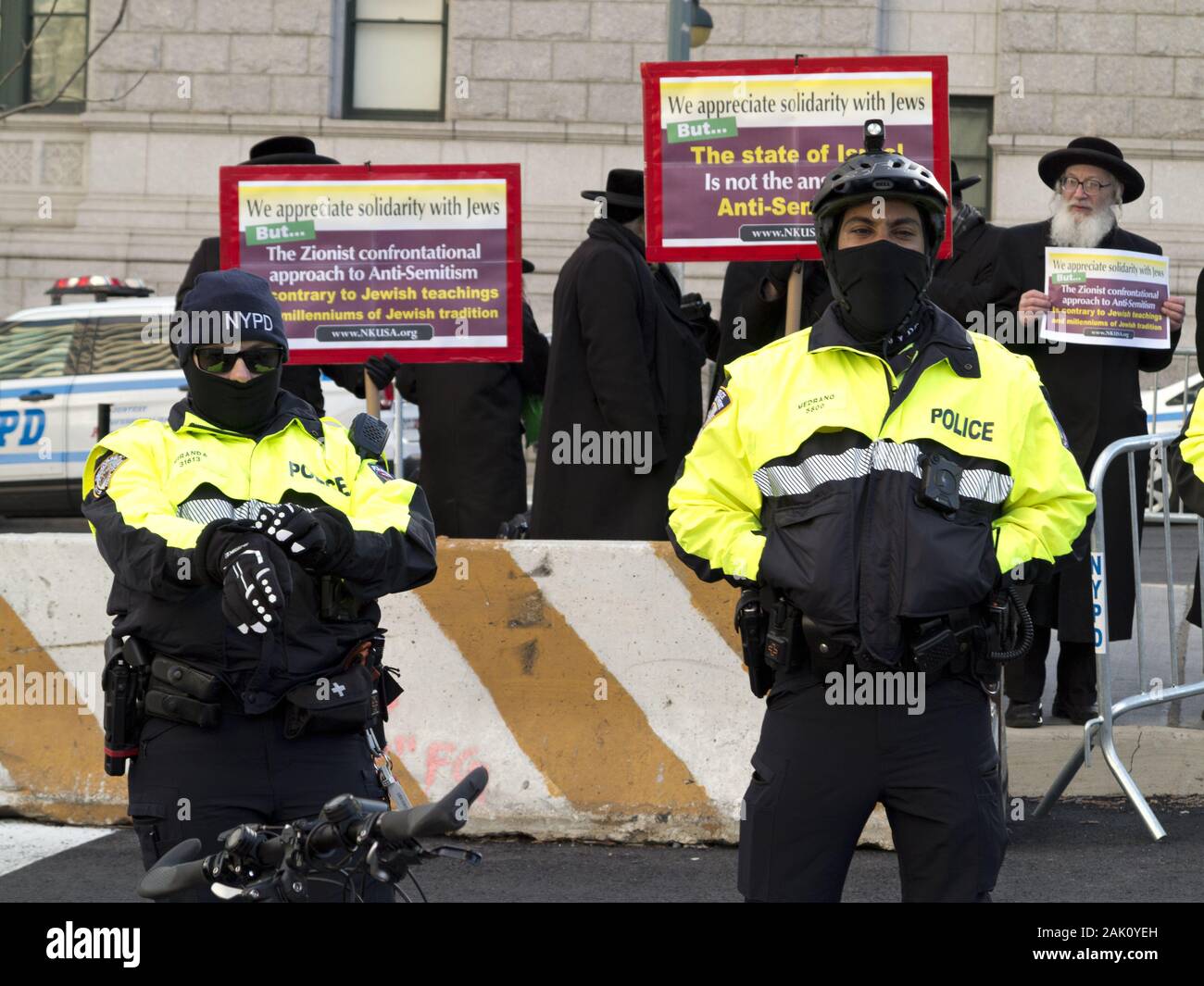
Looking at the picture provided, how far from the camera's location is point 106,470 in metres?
4.04

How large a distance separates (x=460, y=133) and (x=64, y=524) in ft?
21.6

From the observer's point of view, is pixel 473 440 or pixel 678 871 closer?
pixel 678 871

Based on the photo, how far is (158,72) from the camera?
20.0 m

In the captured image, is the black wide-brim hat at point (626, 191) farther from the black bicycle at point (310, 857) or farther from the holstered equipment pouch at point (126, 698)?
the black bicycle at point (310, 857)

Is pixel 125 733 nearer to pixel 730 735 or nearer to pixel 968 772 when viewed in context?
pixel 968 772

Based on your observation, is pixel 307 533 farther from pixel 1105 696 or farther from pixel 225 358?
pixel 1105 696

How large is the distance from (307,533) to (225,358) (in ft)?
1.68

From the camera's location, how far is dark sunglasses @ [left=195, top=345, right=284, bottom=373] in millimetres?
3988

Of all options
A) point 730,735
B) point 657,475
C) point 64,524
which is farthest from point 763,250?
point 64,524

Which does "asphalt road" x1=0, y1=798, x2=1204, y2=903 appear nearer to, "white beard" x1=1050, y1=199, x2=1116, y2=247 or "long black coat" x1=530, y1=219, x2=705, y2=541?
"long black coat" x1=530, y1=219, x2=705, y2=541

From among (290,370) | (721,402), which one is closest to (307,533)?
(721,402)

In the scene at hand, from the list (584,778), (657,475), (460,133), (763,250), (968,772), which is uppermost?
(460,133)

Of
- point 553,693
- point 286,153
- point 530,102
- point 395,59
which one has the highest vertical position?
point 395,59

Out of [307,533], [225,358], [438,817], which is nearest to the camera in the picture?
[438,817]
